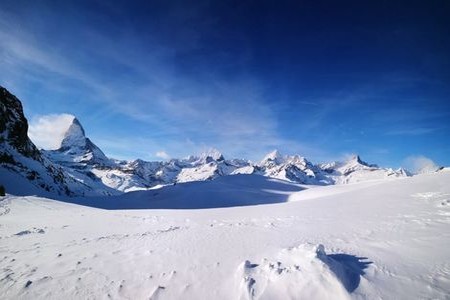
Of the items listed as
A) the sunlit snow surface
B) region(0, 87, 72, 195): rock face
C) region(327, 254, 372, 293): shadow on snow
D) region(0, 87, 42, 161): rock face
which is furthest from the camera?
region(0, 87, 42, 161): rock face

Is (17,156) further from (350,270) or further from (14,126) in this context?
(350,270)

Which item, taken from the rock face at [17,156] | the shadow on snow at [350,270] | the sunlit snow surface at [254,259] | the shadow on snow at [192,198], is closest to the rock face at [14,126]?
the rock face at [17,156]

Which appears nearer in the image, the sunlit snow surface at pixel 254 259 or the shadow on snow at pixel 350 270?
the shadow on snow at pixel 350 270

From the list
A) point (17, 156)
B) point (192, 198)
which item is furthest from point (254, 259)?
point (17, 156)

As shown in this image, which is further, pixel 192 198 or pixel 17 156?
pixel 17 156

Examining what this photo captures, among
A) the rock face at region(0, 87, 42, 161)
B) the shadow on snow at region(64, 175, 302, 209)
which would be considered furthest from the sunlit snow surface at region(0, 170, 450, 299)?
the rock face at region(0, 87, 42, 161)

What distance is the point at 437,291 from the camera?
4.54 m

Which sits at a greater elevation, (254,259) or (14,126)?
(14,126)

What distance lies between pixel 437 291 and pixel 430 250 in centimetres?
219

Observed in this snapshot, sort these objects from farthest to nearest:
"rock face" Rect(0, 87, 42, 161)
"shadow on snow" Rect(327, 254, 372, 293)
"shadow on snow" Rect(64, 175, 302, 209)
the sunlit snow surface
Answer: "rock face" Rect(0, 87, 42, 161) < "shadow on snow" Rect(64, 175, 302, 209) < the sunlit snow surface < "shadow on snow" Rect(327, 254, 372, 293)

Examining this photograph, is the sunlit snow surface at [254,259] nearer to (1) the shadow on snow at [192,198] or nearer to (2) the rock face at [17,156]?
(1) the shadow on snow at [192,198]

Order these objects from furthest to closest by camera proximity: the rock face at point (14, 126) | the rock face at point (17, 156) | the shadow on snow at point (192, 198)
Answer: the rock face at point (14, 126)
the rock face at point (17, 156)
the shadow on snow at point (192, 198)

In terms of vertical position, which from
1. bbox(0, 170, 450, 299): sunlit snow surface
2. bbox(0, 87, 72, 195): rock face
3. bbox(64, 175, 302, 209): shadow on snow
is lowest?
bbox(0, 170, 450, 299): sunlit snow surface

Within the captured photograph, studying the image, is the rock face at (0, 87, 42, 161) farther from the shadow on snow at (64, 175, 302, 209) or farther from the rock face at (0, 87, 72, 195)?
the shadow on snow at (64, 175, 302, 209)
